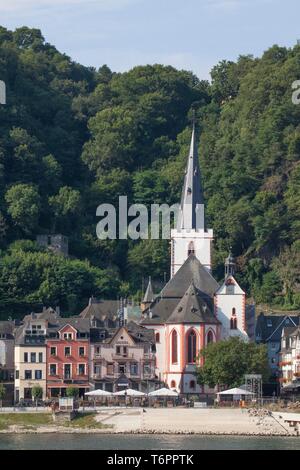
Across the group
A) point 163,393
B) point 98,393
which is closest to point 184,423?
point 163,393

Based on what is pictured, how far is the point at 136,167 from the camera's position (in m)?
182

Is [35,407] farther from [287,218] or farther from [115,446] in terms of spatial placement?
[287,218]

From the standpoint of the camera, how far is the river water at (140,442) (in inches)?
4321

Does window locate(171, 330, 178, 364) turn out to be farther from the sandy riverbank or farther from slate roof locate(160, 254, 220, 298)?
the sandy riverbank

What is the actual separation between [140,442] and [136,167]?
7053cm

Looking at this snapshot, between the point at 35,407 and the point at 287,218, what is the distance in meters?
41.2

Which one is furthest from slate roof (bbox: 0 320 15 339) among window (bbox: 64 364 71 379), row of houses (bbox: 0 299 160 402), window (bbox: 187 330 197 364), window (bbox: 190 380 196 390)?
window (bbox: 190 380 196 390)

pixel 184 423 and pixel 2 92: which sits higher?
pixel 2 92

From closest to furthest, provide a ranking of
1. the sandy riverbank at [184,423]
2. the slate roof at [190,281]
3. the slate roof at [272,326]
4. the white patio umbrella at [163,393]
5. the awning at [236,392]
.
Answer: the sandy riverbank at [184,423]
the awning at [236,392]
the white patio umbrella at [163,393]
the slate roof at [190,281]
the slate roof at [272,326]

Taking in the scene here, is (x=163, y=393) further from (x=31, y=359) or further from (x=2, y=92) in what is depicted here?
(x=2, y=92)

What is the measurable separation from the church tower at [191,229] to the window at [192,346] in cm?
1409

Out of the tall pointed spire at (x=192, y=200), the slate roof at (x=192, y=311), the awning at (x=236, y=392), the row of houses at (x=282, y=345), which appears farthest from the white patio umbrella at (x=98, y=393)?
the tall pointed spire at (x=192, y=200)

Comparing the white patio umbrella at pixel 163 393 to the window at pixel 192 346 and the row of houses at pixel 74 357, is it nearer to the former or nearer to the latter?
the row of houses at pixel 74 357

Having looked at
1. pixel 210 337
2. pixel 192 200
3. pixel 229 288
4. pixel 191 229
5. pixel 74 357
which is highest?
pixel 192 200
